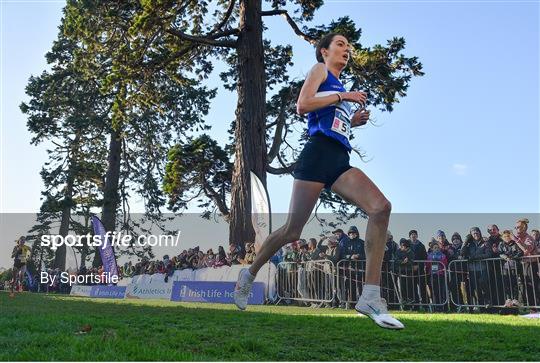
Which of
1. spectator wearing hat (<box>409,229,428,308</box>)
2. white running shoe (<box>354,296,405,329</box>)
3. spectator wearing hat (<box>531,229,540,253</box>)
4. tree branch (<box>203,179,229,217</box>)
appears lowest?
white running shoe (<box>354,296,405,329</box>)

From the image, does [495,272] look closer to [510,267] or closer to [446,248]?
[510,267]

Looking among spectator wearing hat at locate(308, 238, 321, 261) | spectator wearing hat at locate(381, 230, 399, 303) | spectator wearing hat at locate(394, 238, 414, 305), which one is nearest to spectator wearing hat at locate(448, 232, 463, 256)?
spectator wearing hat at locate(394, 238, 414, 305)

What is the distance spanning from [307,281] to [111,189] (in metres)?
24.5

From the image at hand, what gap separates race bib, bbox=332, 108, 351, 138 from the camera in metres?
4.73

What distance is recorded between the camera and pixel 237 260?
56.1ft

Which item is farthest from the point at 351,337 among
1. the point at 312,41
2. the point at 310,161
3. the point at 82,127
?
the point at 82,127

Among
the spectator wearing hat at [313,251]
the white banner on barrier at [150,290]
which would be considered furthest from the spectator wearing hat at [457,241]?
the white banner on barrier at [150,290]

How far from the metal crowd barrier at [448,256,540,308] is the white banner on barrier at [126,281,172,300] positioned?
1045 cm

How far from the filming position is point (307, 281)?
47.1 feet

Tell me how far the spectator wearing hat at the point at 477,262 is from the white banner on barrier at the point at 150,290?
10725 millimetres

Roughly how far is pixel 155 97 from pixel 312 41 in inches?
273

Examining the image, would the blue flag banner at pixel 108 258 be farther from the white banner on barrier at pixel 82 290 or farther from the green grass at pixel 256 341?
the green grass at pixel 256 341

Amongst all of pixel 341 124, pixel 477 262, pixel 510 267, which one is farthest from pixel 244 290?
pixel 477 262

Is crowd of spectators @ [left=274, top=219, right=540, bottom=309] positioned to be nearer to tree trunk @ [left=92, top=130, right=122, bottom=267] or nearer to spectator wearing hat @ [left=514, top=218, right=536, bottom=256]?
spectator wearing hat @ [left=514, top=218, right=536, bottom=256]
